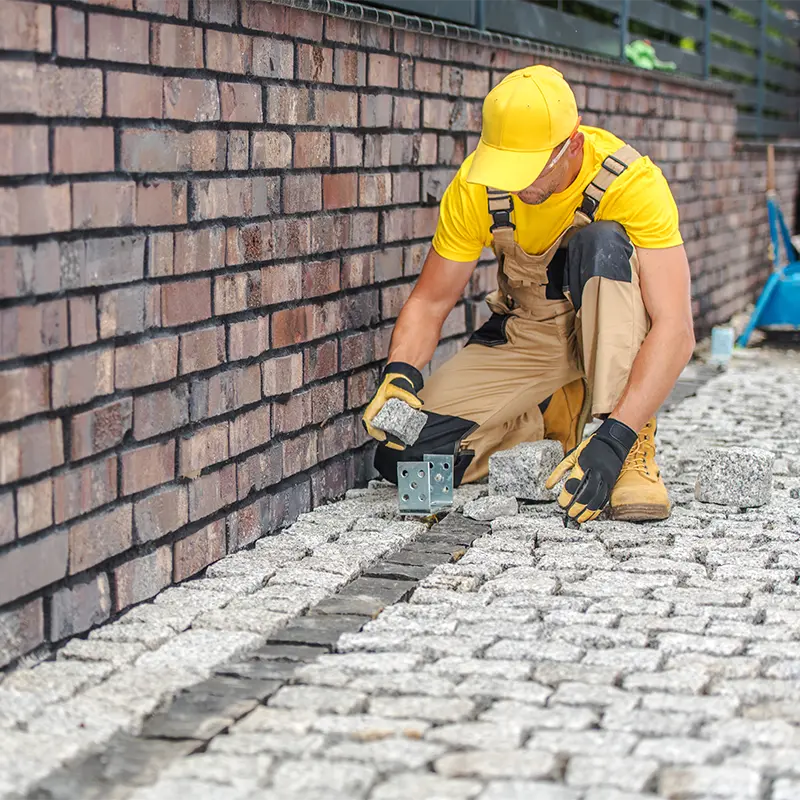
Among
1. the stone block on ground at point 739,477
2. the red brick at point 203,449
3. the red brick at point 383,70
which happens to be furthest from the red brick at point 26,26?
the stone block on ground at point 739,477

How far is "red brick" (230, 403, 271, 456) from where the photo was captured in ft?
13.2

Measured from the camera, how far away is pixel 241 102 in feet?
12.9

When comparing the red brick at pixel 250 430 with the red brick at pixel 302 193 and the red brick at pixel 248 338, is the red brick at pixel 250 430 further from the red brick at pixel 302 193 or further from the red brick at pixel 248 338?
the red brick at pixel 302 193

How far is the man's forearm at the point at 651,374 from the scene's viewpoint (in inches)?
175

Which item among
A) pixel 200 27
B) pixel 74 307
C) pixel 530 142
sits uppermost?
pixel 200 27

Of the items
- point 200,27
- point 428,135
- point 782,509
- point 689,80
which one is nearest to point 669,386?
point 782,509

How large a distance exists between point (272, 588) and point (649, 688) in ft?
3.76

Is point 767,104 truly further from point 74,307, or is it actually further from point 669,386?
point 74,307

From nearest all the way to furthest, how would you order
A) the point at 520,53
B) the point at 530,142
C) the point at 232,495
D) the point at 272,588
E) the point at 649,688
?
the point at 649,688, the point at 272,588, the point at 232,495, the point at 530,142, the point at 520,53

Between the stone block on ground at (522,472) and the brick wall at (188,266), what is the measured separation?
1.81ft

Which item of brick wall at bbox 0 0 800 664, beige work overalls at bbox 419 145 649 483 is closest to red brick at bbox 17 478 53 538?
brick wall at bbox 0 0 800 664

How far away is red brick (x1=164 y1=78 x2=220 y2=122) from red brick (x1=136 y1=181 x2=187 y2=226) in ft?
0.60

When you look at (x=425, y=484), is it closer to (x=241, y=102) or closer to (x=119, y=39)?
(x=241, y=102)

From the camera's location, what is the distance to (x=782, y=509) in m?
4.64
